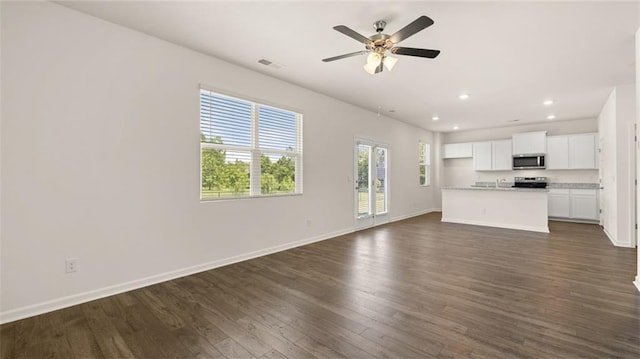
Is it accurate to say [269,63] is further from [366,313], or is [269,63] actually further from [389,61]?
[366,313]

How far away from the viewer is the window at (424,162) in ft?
29.6

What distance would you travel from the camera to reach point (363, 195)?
6.47 metres

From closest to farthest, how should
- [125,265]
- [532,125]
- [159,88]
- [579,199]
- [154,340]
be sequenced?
[154,340] → [125,265] → [159,88] → [579,199] → [532,125]

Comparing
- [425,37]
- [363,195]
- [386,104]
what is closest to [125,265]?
[425,37]

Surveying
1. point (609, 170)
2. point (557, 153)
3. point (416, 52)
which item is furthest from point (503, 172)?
point (416, 52)

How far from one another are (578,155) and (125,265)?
9856 millimetres

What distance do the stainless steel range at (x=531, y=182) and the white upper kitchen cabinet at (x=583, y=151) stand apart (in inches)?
28.0

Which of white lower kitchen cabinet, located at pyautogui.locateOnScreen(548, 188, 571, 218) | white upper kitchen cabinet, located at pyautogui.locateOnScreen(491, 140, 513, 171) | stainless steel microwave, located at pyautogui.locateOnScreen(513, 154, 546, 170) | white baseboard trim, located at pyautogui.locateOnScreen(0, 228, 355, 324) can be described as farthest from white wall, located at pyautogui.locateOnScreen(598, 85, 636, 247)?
white baseboard trim, located at pyautogui.locateOnScreen(0, 228, 355, 324)

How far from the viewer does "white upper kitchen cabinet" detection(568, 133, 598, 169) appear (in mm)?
7109

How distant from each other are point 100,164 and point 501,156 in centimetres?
944

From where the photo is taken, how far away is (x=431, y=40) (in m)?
3.18

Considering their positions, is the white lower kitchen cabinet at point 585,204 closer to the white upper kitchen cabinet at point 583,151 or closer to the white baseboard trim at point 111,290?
the white upper kitchen cabinet at point 583,151

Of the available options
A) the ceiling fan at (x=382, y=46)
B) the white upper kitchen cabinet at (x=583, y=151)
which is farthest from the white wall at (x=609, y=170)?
the ceiling fan at (x=382, y=46)

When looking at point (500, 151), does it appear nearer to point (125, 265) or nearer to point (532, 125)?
point (532, 125)
